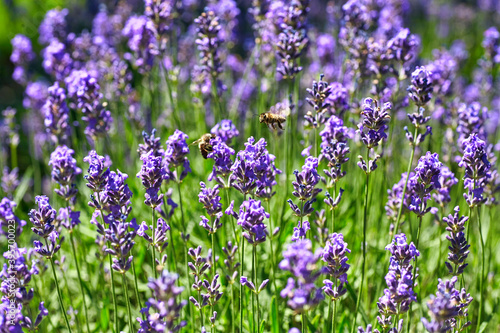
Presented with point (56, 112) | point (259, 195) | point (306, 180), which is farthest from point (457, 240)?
point (56, 112)

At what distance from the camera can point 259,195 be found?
102 inches

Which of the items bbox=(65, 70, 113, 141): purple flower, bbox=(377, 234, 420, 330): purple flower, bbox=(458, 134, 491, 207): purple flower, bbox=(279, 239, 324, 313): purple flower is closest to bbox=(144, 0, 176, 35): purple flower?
bbox=(65, 70, 113, 141): purple flower

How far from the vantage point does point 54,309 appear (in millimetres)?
3922

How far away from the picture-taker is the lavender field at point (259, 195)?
243 centimetres

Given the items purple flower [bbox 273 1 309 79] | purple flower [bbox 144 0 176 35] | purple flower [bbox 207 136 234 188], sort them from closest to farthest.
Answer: purple flower [bbox 207 136 234 188], purple flower [bbox 273 1 309 79], purple flower [bbox 144 0 176 35]

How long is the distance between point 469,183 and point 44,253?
2.34 metres

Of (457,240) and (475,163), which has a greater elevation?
(475,163)

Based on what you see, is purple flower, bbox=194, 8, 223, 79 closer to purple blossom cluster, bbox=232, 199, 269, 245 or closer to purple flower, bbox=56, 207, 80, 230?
purple flower, bbox=56, 207, 80, 230

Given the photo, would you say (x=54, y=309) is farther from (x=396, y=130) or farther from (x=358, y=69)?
(x=396, y=130)

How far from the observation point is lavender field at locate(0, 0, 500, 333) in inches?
95.8

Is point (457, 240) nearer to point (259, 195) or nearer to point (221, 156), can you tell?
point (259, 195)

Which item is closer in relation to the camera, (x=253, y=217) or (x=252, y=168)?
(x=253, y=217)

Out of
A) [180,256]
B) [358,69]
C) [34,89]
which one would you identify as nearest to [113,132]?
[34,89]

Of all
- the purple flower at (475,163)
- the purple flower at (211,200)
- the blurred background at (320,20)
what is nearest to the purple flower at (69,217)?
the purple flower at (211,200)
